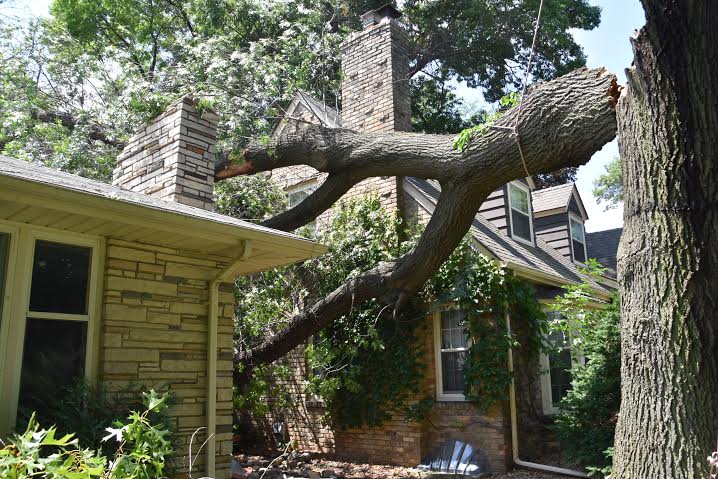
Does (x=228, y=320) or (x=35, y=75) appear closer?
(x=228, y=320)

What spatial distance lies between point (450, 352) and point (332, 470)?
2.70 m

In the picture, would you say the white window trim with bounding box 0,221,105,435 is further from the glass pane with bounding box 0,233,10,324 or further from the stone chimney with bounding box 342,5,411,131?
the stone chimney with bounding box 342,5,411,131

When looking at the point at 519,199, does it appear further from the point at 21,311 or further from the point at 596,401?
the point at 21,311

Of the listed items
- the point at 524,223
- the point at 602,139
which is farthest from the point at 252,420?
the point at 602,139

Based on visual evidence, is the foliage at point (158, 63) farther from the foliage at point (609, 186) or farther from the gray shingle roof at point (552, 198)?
the foliage at point (609, 186)

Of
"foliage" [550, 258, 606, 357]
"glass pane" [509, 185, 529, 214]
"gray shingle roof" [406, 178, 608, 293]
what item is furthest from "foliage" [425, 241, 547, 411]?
"glass pane" [509, 185, 529, 214]

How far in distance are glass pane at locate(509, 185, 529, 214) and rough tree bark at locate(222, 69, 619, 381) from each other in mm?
5833

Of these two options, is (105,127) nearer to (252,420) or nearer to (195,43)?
(195,43)

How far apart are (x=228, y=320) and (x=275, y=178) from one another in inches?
316

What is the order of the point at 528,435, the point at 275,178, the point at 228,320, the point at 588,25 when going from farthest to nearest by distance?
the point at 588,25 < the point at 275,178 < the point at 528,435 < the point at 228,320

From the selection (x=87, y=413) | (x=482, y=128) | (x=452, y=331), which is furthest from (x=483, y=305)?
(x=87, y=413)

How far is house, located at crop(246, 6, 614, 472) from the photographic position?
33.3ft

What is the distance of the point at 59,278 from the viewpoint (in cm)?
531

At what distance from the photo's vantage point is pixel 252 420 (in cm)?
1261
